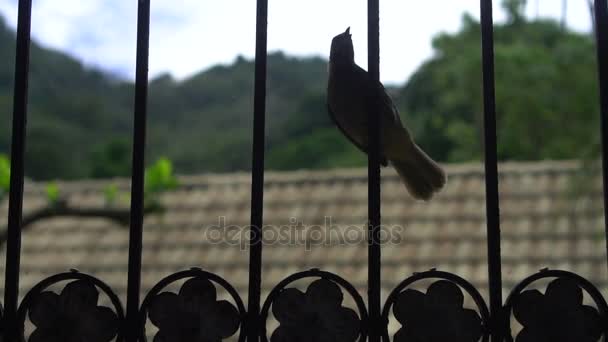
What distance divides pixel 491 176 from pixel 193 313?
414 millimetres

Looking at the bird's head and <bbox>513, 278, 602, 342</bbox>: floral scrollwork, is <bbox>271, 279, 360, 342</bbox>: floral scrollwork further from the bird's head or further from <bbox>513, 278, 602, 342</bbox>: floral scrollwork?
the bird's head

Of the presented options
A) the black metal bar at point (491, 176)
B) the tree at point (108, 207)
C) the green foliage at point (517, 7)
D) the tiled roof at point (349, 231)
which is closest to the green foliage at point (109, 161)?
the tiled roof at point (349, 231)

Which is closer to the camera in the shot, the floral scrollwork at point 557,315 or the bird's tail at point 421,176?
the floral scrollwork at point 557,315

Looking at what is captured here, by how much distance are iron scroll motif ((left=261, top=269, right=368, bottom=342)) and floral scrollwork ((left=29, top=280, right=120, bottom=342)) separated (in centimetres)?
20

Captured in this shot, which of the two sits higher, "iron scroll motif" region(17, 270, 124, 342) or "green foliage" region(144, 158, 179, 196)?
"green foliage" region(144, 158, 179, 196)

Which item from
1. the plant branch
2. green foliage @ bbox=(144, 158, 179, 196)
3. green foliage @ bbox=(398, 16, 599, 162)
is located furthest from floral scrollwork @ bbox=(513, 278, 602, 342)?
green foliage @ bbox=(398, 16, 599, 162)

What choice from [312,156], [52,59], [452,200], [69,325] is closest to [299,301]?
[69,325]

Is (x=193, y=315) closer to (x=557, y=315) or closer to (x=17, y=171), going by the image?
(x=17, y=171)

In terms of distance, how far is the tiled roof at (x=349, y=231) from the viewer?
489 cm

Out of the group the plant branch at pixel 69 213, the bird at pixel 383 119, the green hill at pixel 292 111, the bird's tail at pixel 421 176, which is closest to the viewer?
the bird at pixel 383 119

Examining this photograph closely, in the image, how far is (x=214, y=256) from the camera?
5297mm

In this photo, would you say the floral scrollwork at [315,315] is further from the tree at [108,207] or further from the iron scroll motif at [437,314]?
the tree at [108,207]

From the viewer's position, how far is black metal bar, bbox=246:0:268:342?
0.81m

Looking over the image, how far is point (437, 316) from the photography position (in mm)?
783
